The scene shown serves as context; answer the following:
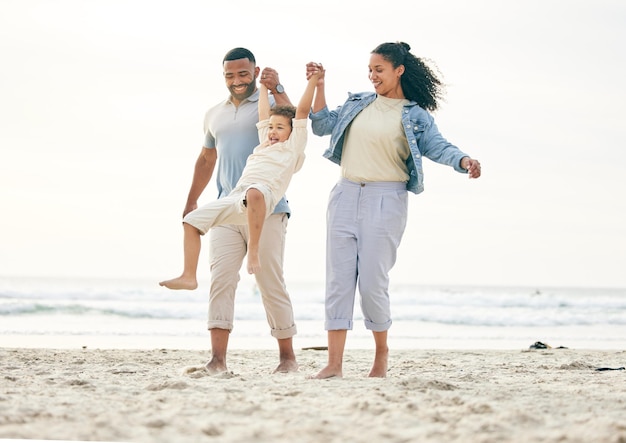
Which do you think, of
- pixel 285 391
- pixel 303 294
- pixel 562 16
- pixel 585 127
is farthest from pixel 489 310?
pixel 285 391

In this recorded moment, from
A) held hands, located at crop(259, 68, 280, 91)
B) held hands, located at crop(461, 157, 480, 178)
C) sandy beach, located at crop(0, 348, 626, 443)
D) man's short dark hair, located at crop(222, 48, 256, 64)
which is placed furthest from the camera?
man's short dark hair, located at crop(222, 48, 256, 64)

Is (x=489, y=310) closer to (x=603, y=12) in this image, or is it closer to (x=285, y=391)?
(x=603, y=12)

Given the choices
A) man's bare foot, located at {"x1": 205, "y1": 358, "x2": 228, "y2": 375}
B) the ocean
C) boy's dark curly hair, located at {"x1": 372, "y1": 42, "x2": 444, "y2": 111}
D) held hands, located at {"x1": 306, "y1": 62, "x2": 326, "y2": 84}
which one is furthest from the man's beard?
the ocean

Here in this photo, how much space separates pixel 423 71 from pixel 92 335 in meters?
6.67

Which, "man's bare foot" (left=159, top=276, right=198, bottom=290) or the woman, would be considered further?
the woman

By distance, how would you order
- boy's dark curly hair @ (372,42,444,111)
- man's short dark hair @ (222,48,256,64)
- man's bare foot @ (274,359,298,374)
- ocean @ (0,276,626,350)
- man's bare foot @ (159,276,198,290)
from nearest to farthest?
1. man's bare foot @ (159,276,198,290)
2. boy's dark curly hair @ (372,42,444,111)
3. man's short dark hair @ (222,48,256,64)
4. man's bare foot @ (274,359,298,374)
5. ocean @ (0,276,626,350)

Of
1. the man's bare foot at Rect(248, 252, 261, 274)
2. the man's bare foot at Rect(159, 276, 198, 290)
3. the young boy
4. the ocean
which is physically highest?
the young boy

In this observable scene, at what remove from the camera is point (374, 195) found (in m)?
4.37

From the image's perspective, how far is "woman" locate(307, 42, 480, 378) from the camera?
171 inches

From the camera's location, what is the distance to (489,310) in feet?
57.8

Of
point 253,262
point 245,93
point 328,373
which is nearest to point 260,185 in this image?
point 253,262

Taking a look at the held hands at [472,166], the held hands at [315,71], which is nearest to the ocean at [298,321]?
the held hands at [315,71]

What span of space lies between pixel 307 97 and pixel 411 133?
22.8 inches

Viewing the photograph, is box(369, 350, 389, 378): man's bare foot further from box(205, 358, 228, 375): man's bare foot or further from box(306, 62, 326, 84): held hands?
box(306, 62, 326, 84): held hands
